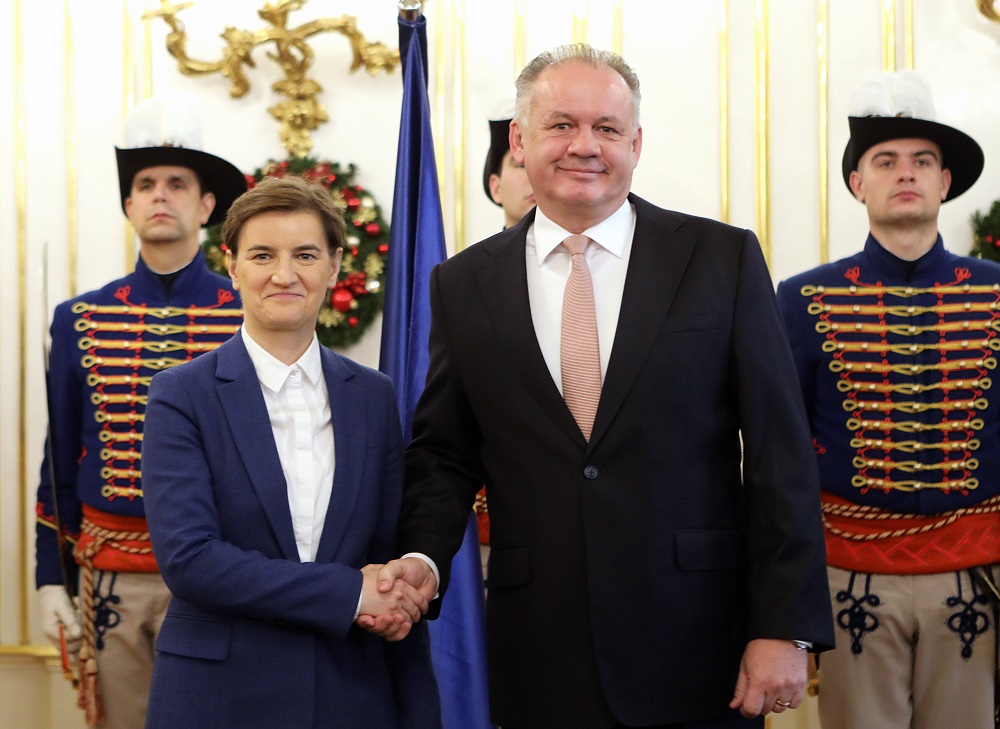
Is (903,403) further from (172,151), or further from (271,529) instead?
(172,151)

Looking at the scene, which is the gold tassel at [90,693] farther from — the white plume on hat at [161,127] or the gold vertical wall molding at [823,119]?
the gold vertical wall molding at [823,119]

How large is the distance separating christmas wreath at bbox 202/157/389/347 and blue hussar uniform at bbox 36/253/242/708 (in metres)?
0.92

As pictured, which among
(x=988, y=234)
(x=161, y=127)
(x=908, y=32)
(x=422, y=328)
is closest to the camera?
(x=422, y=328)

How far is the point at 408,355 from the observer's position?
8.65ft

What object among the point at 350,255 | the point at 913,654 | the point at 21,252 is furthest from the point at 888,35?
the point at 21,252

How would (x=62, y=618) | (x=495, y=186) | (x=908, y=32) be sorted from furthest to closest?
(x=908, y=32)
(x=495, y=186)
(x=62, y=618)

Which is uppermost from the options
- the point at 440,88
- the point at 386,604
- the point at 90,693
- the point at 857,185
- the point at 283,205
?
the point at 440,88

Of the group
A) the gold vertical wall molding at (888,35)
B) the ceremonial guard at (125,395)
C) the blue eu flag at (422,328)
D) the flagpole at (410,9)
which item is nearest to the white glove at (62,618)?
the ceremonial guard at (125,395)

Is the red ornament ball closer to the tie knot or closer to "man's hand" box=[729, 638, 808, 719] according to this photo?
the tie knot

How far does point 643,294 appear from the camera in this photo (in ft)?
6.42

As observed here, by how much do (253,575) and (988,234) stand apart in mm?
2941

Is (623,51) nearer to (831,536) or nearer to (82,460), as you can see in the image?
(831,536)

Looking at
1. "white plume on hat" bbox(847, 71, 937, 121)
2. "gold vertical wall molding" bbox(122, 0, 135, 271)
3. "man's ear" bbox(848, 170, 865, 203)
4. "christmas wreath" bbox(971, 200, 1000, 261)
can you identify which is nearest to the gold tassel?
"gold vertical wall molding" bbox(122, 0, 135, 271)

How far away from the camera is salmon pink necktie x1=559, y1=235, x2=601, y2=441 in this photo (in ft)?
6.35
